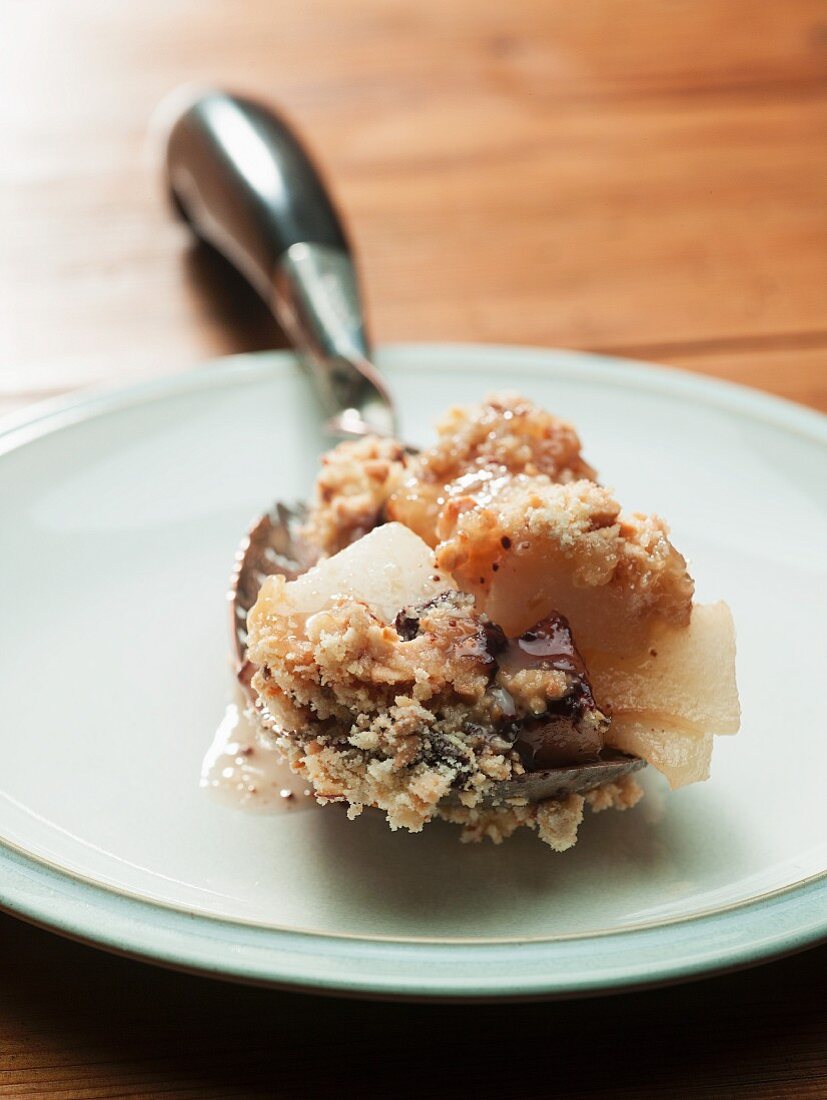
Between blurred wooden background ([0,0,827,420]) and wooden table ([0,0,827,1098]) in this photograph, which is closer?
wooden table ([0,0,827,1098])

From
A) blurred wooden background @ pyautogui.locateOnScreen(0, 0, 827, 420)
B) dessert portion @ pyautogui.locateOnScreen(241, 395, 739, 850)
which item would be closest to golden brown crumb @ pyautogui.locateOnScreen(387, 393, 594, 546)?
dessert portion @ pyautogui.locateOnScreen(241, 395, 739, 850)

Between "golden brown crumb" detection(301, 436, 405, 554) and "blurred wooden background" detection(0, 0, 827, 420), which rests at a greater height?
"blurred wooden background" detection(0, 0, 827, 420)

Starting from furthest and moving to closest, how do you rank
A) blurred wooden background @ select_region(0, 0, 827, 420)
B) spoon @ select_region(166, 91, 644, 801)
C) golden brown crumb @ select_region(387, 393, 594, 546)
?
blurred wooden background @ select_region(0, 0, 827, 420), spoon @ select_region(166, 91, 644, 801), golden brown crumb @ select_region(387, 393, 594, 546)

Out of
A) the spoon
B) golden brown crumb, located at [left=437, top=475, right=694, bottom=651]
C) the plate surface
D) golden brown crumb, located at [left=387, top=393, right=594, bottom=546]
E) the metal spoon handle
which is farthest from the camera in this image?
the metal spoon handle

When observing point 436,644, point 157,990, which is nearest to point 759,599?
point 436,644

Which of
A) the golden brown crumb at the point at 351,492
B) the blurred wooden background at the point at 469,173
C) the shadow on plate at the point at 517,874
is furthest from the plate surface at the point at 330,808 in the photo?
the blurred wooden background at the point at 469,173

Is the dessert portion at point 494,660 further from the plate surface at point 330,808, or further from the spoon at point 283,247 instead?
the spoon at point 283,247

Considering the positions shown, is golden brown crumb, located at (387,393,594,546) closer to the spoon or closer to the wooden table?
the spoon
